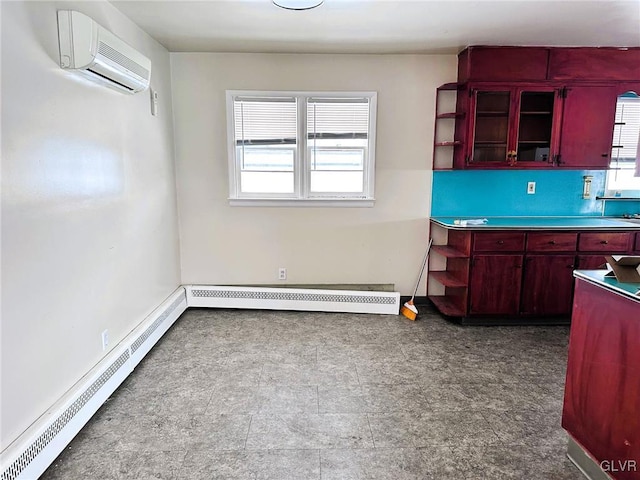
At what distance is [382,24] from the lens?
2.88m

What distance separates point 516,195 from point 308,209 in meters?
2.08

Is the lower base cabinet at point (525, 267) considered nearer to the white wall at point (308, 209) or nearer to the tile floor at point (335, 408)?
the tile floor at point (335, 408)

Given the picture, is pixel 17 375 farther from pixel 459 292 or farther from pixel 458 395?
pixel 459 292

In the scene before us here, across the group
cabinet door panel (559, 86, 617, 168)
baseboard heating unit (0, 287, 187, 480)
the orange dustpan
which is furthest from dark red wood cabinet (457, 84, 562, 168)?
baseboard heating unit (0, 287, 187, 480)

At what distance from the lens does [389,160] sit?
384 cm

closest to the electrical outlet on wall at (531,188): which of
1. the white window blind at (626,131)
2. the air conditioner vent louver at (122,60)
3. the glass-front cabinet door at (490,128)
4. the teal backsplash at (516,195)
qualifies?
the teal backsplash at (516,195)

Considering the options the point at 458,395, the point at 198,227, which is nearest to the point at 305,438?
the point at 458,395

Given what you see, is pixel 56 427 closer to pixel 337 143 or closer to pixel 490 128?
pixel 337 143

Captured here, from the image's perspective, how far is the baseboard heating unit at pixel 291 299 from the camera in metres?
3.82

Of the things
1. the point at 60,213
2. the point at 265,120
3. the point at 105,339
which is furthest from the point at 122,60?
the point at 105,339

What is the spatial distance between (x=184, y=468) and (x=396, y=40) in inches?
132

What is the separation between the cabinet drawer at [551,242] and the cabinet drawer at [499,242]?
0.28 ft

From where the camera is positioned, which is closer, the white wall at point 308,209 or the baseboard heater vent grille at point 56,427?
the baseboard heater vent grille at point 56,427

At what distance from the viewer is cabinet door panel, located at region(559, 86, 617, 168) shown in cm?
350
